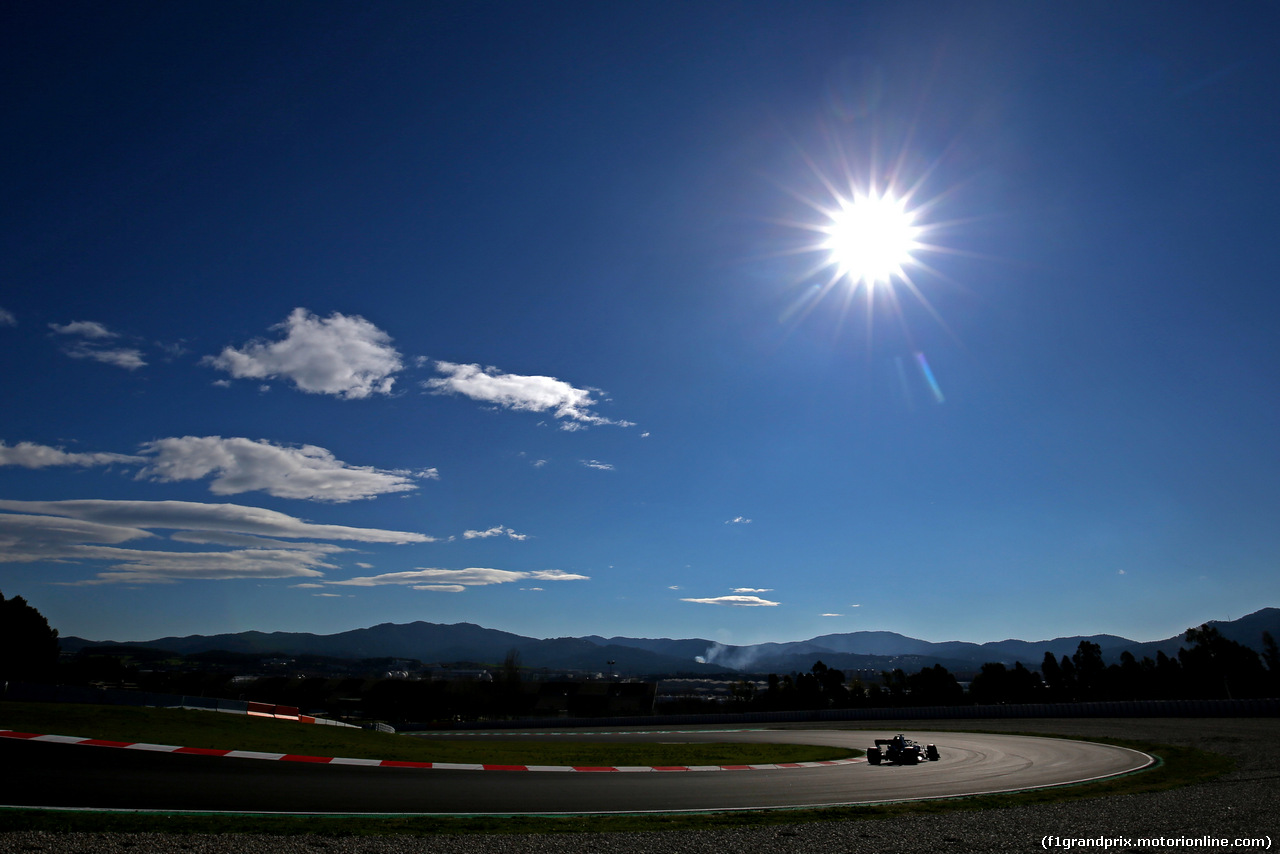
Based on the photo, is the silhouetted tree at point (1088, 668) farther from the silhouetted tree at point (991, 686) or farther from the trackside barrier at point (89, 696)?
the trackside barrier at point (89, 696)

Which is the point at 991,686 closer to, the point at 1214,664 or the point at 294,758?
the point at 1214,664

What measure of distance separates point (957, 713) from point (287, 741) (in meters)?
52.0

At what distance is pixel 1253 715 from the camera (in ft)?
132

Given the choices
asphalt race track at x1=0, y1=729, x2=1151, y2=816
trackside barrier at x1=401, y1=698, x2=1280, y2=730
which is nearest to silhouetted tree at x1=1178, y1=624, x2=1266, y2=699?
trackside barrier at x1=401, y1=698, x2=1280, y2=730

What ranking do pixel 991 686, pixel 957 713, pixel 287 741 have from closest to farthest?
pixel 287 741 < pixel 957 713 < pixel 991 686

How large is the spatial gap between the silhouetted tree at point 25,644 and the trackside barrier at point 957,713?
35511 mm

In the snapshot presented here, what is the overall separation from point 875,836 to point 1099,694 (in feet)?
294

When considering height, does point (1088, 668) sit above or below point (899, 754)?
below

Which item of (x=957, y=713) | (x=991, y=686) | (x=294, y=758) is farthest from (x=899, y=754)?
Result: (x=991, y=686)

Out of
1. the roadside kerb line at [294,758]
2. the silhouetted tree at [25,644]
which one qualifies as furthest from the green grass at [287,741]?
the silhouetted tree at [25,644]

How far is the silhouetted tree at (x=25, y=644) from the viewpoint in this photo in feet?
208

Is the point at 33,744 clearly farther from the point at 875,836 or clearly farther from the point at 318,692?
the point at 318,692

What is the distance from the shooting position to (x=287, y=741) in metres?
21.7

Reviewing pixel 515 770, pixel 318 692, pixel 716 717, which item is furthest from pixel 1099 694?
pixel 318 692
